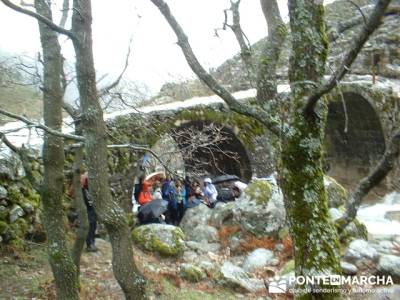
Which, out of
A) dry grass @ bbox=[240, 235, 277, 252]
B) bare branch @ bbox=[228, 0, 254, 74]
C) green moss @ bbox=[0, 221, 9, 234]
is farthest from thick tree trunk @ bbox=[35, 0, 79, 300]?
dry grass @ bbox=[240, 235, 277, 252]

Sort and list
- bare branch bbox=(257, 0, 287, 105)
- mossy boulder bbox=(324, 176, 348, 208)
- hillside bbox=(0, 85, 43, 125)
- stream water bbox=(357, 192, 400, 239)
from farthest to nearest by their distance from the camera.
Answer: hillside bbox=(0, 85, 43, 125) < stream water bbox=(357, 192, 400, 239) < mossy boulder bbox=(324, 176, 348, 208) < bare branch bbox=(257, 0, 287, 105)

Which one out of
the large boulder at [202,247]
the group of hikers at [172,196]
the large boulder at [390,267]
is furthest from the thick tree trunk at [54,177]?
the large boulder at [202,247]

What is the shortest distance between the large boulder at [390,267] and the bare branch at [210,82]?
3694mm

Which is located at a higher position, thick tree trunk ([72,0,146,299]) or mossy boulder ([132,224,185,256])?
thick tree trunk ([72,0,146,299])

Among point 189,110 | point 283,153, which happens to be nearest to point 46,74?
point 283,153

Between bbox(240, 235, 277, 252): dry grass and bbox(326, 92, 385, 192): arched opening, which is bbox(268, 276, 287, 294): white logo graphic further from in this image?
bbox(326, 92, 385, 192): arched opening

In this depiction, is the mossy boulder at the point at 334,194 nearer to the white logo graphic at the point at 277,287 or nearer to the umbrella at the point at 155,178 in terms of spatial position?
the white logo graphic at the point at 277,287

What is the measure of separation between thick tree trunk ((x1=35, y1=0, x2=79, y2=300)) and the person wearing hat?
6.12 metres

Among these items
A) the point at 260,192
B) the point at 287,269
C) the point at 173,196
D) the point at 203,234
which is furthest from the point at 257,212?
the point at 287,269

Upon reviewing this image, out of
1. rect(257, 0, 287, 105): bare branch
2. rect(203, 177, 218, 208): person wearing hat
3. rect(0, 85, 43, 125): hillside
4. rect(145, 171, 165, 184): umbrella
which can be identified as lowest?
rect(203, 177, 218, 208): person wearing hat

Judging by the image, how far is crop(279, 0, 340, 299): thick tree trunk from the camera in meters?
2.97

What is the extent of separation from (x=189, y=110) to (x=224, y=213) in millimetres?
2972

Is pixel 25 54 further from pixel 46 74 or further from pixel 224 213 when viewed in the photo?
pixel 224 213

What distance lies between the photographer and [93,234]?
7.96m
